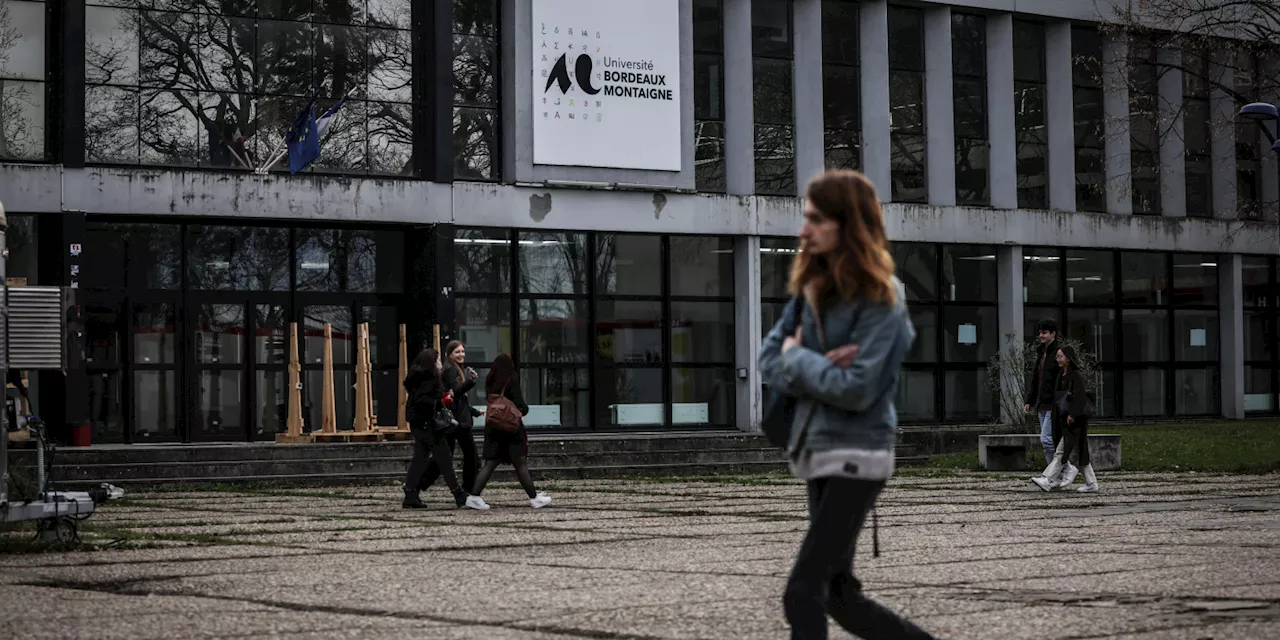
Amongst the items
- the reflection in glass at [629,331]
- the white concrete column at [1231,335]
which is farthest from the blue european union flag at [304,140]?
the white concrete column at [1231,335]

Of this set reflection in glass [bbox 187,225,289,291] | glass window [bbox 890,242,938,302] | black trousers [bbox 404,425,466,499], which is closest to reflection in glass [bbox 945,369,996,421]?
glass window [bbox 890,242,938,302]

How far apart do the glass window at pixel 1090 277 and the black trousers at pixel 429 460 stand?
20.8 m

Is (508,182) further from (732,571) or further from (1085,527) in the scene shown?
(732,571)

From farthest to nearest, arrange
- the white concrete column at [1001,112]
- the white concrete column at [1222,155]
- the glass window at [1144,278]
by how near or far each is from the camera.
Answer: the white concrete column at [1222,155]
the glass window at [1144,278]
the white concrete column at [1001,112]

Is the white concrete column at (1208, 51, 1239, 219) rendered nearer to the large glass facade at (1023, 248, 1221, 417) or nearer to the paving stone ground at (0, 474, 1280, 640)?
the large glass facade at (1023, 248, 1221, 417)

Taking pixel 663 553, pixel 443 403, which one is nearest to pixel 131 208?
pixel 443 403

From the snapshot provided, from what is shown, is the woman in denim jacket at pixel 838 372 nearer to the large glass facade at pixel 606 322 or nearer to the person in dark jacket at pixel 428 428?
the person in dark jacket at pixel 428 428

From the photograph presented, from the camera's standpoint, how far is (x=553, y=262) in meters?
30.5

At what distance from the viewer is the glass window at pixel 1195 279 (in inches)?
1459

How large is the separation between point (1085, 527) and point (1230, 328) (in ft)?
83.2

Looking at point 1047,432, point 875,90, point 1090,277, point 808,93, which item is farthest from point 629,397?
point 1047,432

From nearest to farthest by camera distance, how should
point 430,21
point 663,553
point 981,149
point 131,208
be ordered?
point 663,553 < point 131,208 < point 430,21 < point 981,149

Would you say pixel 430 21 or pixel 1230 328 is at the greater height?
pixel 430 21

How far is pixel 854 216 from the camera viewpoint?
541 centimetres
